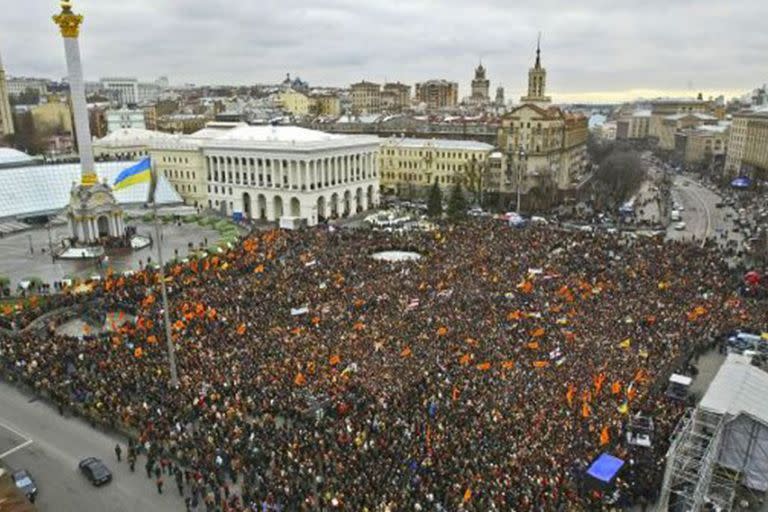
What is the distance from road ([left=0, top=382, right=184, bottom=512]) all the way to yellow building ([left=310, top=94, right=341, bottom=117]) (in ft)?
407

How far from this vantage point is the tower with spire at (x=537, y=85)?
Answer: 8669 cm

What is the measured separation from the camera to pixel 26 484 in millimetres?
17531

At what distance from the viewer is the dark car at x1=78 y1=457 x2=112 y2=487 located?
18.1 m

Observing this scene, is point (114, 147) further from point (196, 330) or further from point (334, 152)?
point (196, 330)

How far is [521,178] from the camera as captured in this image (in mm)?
72812

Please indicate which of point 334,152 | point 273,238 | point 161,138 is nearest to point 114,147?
point 161,138

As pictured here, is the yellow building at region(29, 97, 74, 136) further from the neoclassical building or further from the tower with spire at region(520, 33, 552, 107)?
the tower with spire at region(520, 33, 552, 107)

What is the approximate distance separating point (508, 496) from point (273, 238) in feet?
104

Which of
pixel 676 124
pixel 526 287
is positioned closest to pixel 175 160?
pixel 526 287

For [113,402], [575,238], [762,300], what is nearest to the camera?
[113,402]

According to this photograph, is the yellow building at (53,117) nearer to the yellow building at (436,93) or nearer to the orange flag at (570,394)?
the yellow building at (436,93)

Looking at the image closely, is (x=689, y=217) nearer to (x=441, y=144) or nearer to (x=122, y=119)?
(x=441, y=144)

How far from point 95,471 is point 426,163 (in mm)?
64325

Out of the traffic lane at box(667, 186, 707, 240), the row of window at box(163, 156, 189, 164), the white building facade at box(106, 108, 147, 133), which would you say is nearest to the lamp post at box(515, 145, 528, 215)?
the traffic lane at box(667, 186, 707, 240)
